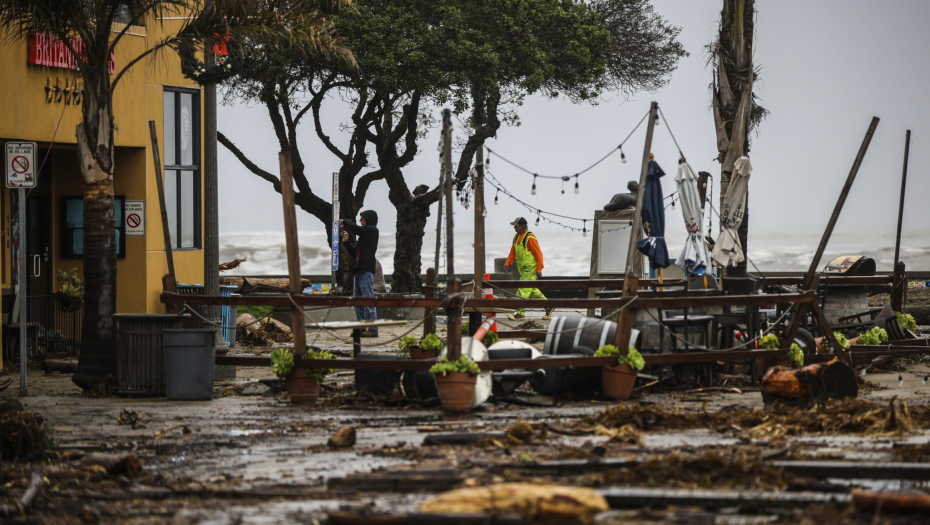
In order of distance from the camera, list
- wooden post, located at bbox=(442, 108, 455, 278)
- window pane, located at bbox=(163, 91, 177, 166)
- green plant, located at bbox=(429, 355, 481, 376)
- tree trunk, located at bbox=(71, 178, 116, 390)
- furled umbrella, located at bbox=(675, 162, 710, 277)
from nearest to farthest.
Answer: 1. green plant, located at bbox=(429, 355, 481, 376)
2. wooden post, located at bbox=(442, 108, 455, 278)
3. tree trunk, located at bbox=(71, 178, 116, 390)
4. furled umbrella, located at bbox=(675, 162, 710, 277)
5. window pane, located at bbox=(163, 91, 177, 166)

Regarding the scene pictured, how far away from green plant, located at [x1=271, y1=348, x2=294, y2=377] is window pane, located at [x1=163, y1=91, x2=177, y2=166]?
795 cm

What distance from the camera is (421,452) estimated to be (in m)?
6.93

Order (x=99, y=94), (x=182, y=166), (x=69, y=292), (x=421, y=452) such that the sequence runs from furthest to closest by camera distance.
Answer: (x=182, y=166) → (x=69, y=292) → (x=99, y=94) → (x=421, y=452)

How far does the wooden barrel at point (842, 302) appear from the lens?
13.4 metres

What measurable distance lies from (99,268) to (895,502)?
30.6 feet

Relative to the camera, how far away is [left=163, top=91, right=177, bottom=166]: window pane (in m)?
16.5

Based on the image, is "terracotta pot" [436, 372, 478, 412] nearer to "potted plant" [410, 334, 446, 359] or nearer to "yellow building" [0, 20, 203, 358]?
"potted plant" [410, 334, 446, 359]

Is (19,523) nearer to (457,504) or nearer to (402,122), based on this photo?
(457,504)

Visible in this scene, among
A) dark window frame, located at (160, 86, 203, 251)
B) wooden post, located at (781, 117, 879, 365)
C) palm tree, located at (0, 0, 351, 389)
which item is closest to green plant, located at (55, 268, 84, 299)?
dark window frame, located at (160, 86, 203, 251)

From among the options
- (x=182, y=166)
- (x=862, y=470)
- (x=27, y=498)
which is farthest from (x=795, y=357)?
(x=182, y=166)

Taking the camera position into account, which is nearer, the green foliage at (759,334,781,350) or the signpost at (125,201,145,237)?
the green foliage at (759,334,781,350)

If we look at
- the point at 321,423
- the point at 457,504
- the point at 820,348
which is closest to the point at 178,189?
the point at 321,423

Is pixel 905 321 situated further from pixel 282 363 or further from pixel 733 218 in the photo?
pixel 282 363

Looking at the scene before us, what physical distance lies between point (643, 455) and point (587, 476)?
2.69 feet
